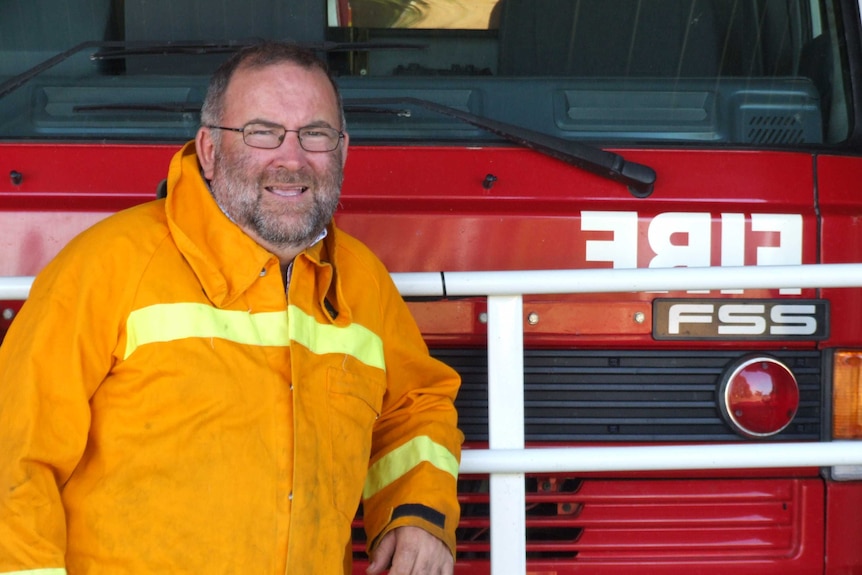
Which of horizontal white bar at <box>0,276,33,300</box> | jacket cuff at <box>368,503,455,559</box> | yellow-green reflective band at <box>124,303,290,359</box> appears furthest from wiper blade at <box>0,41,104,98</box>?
jacket cuff at <box>368,503,455,559</box>

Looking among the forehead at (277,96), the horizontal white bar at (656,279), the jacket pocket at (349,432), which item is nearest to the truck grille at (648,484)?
the horizontal white bar at (656,279)

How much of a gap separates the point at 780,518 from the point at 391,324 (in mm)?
973

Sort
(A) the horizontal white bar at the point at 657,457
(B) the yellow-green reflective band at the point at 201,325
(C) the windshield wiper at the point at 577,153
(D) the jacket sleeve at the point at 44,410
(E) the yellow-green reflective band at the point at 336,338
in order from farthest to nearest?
(C) the windshield wiper at the point at 577,153
(A) the horizontal white bar at the point at 657,457
(E) the yellow-green reflective band at the point at 336,338
(B) the yellow-green reflective band at the point at 201,325
(D) the jacket sleeve at the point at 44,410

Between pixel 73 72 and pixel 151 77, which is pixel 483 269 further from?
pixel 73 72

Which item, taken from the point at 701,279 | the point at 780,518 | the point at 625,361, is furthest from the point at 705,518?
the point at 701,279

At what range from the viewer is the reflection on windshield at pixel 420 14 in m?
2.70

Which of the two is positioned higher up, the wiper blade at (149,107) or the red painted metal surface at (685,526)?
the wiper blade at (149,107)

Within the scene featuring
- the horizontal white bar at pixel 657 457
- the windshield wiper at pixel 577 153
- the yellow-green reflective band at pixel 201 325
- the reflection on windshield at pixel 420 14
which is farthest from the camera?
the reflection on windshield at pixel 420 14

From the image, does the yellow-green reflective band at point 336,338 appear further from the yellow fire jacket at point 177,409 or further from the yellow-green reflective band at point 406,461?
the yellow-green reflective band at point 406,461

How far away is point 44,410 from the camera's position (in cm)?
185

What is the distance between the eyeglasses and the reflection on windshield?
21.9 inches

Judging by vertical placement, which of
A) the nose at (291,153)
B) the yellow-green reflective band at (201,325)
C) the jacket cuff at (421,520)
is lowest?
the jacket cuff at (421,520)

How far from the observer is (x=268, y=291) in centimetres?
210

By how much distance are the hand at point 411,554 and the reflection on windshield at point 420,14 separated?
1.18 m
